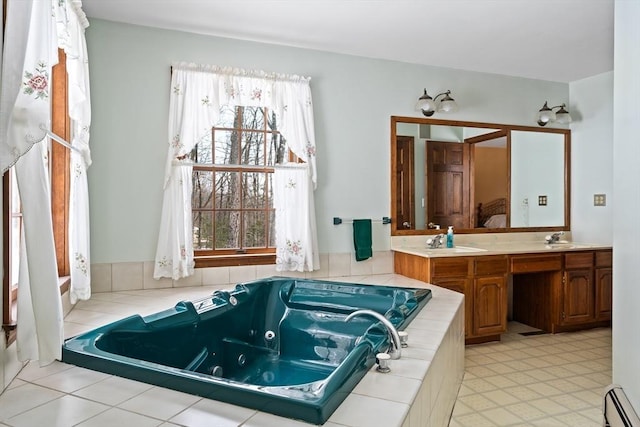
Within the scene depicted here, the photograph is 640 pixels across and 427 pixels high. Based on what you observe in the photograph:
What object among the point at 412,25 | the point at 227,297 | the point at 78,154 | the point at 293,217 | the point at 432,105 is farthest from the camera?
the point at 432,105

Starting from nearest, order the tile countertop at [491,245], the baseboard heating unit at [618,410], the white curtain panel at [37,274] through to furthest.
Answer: the white curtain panel at [37,274] < the baseboard heating unit at [618,410] < the tile countertop at [491,245]

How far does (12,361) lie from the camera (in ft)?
4.95

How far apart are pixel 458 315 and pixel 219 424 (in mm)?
1758

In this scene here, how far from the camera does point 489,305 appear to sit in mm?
3430

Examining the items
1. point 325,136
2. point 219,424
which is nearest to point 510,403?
point 219,424

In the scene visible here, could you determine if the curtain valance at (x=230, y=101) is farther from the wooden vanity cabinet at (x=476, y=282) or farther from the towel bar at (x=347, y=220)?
the wooden vanity cabinet at (x=476, y=282)

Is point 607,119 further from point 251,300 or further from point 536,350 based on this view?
point 251,300

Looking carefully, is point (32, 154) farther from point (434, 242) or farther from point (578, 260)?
point (578, 260)

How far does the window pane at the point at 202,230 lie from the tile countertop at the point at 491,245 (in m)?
1.52

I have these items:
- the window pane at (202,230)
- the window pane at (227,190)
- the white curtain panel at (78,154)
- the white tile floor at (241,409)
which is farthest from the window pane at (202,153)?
the white tile floor at (241,409)

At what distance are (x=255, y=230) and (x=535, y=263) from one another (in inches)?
90.8

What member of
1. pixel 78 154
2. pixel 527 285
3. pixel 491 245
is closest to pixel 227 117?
pixel 78 154

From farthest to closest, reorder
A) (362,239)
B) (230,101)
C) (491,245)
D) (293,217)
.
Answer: (491,245), (362,239), (293,217), (230,101)

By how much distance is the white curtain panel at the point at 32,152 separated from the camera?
4.00ft
